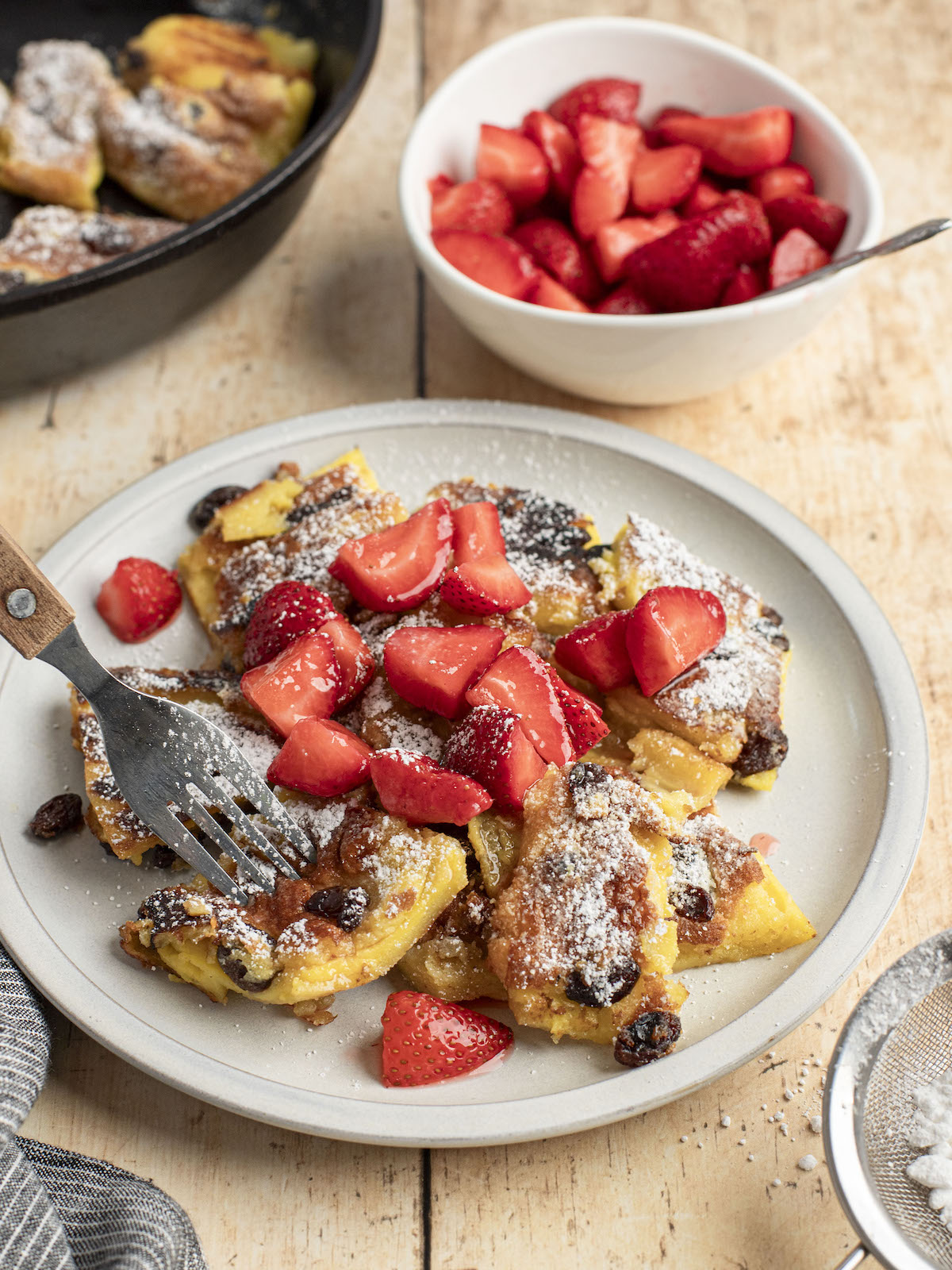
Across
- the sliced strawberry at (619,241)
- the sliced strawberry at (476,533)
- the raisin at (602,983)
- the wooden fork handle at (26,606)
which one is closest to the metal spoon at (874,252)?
the sliced strawberry at (619,241)

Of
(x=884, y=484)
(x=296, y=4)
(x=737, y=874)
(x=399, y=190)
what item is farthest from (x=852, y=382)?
(x=296, y=4)

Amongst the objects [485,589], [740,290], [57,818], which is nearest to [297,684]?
[485,589]

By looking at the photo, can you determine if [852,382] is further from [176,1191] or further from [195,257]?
[176,1191]

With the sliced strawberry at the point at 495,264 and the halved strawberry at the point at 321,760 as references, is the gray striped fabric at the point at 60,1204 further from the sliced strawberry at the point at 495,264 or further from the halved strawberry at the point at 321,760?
the sliced strawberry at the point at 495,264

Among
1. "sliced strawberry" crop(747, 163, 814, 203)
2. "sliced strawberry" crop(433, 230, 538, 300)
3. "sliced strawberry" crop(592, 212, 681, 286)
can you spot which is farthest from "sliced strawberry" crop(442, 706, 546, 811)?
"sliced strawberry" crop(747, 163, 814, 203)

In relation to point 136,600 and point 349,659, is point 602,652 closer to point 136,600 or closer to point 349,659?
point 349,659

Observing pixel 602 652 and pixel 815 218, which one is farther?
pixel 815 218
